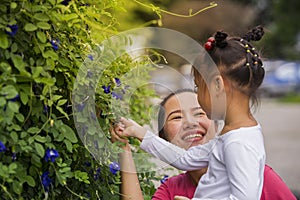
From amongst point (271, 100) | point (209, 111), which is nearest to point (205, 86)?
point (209, 111)

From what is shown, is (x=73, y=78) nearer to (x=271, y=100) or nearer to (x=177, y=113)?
(x=177, y=113)

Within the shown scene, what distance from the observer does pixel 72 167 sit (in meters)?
2.41

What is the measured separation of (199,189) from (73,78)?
→ 599mm

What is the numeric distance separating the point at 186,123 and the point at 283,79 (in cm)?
2612

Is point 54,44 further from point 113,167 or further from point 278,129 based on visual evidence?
point 278,129

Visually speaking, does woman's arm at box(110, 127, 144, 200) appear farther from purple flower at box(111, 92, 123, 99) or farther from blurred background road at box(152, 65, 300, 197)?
blurred background road at box(152, 65, 300, 197)

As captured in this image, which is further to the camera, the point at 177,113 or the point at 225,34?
the point at 177,113

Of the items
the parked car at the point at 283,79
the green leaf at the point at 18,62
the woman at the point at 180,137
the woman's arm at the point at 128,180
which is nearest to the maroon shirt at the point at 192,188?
the woman at the point at 180,137

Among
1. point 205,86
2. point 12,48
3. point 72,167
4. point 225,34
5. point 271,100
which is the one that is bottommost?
point 72,167

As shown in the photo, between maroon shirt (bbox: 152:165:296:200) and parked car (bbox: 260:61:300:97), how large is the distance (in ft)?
81.5

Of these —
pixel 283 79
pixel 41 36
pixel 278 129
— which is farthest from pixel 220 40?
pixel 283 79

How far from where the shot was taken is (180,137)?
9.33 feet

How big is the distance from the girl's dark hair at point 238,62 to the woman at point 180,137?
43 centimetres

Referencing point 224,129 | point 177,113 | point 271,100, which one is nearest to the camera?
point 224,129
